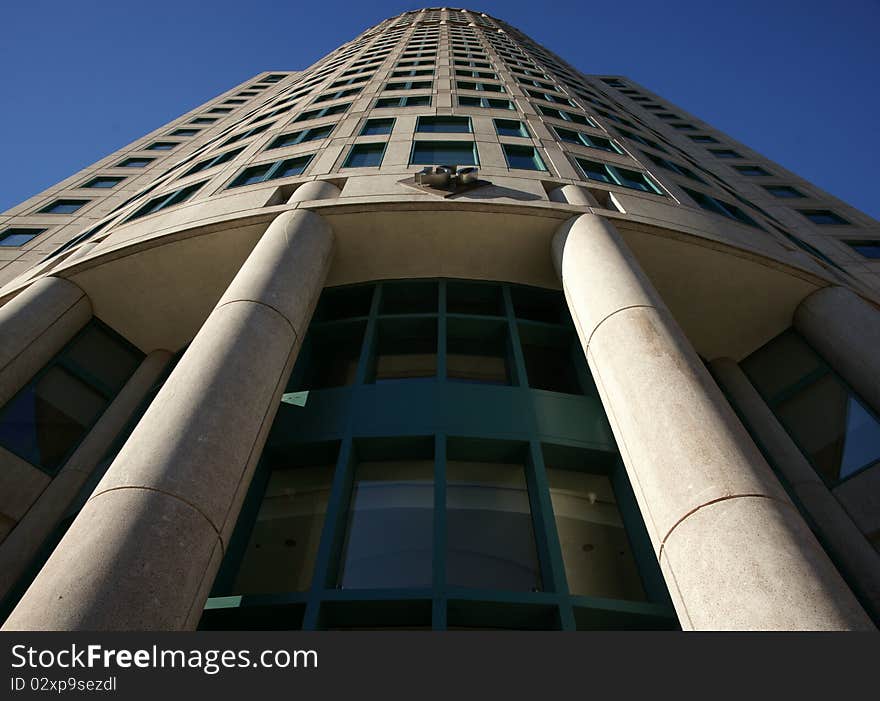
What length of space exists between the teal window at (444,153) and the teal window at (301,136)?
355 centimetres

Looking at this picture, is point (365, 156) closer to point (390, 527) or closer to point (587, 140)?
point (587, 140)

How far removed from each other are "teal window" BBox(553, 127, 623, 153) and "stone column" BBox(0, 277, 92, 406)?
1414 centimetres

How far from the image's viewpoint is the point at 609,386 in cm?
766

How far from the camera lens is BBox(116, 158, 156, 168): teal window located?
3209cm

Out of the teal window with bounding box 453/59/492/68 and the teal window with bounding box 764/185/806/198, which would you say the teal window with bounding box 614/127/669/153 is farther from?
the teal window with bounding box 764/185/806/198

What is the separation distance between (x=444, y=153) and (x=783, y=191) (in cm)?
2221

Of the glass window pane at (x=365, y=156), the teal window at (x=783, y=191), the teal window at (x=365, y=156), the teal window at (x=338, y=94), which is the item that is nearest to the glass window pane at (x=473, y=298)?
the teal window at (x=365, y=156)

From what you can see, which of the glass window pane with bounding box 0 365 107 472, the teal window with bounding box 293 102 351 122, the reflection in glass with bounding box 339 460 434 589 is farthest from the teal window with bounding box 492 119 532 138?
the glass window pane with bounding box 0 365 107 472

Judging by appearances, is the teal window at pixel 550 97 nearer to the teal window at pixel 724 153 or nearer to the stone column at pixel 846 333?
the stone column at pixel 846 333

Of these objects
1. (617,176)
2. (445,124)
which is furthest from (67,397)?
(617,176)

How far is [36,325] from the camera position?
11.4m

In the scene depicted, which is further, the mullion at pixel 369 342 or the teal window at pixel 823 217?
the teal window at pixel 823 217

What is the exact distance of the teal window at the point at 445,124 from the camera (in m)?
17.5

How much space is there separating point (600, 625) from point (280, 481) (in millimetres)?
5686
